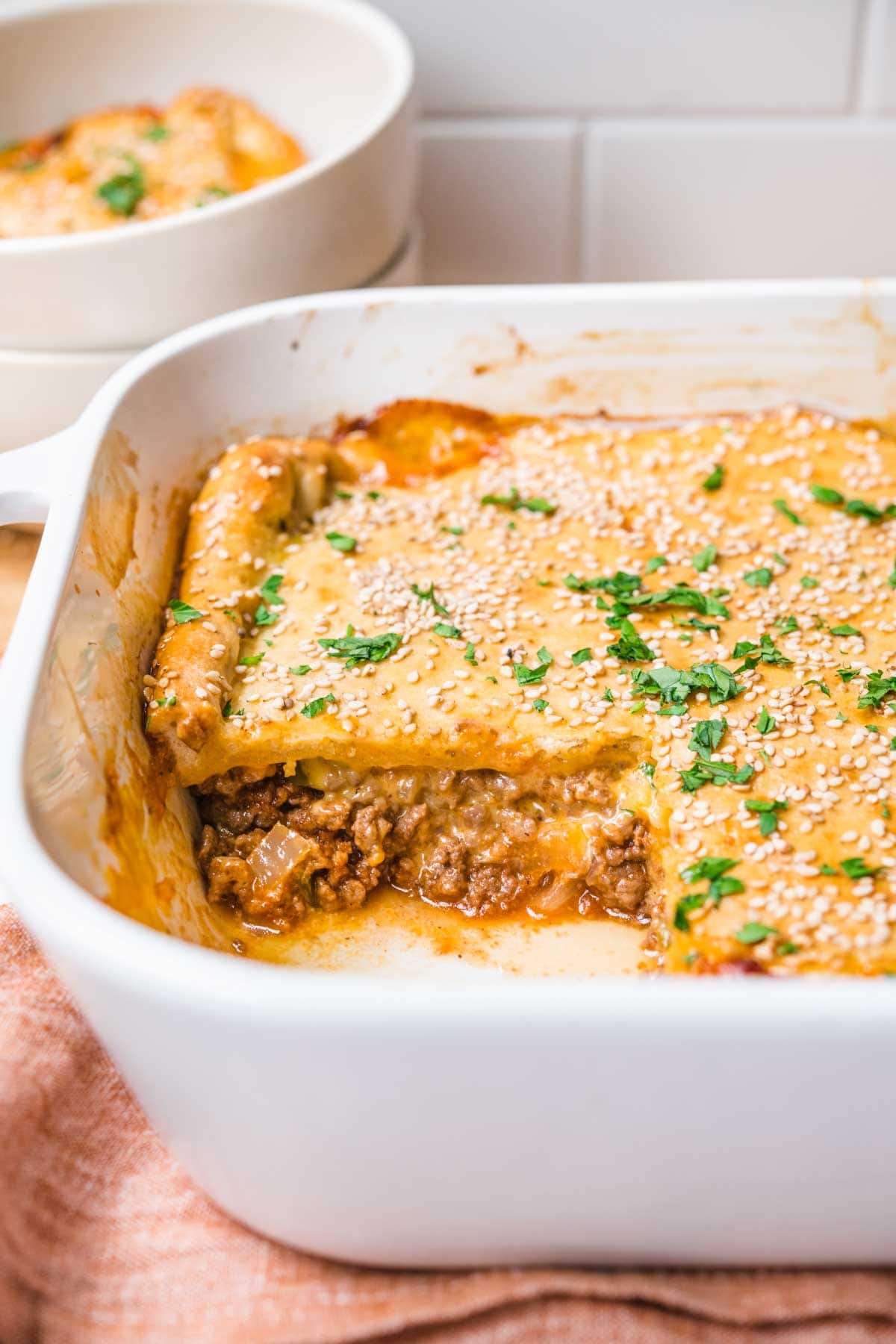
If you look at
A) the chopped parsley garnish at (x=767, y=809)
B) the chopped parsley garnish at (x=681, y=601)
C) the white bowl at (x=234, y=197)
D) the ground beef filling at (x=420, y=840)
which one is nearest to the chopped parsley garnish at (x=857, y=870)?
the chopped parsley garnish at (x=767, y=809)

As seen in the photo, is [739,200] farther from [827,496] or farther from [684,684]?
[684,684]

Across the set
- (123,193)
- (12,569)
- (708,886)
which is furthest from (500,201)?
(708,886)

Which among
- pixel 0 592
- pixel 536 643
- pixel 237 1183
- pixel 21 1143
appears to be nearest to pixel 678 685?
pixel 536 643

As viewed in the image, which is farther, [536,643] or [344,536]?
[344,536]

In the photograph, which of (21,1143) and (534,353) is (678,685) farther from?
(21,1143)

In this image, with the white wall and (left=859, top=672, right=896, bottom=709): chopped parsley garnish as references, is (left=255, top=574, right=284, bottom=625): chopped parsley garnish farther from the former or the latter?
the white wall

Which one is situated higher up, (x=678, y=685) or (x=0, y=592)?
(x=678, y=685)

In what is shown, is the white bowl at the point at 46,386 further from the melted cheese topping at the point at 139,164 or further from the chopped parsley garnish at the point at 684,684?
the chopped parsley garnish at the point at 684,684
